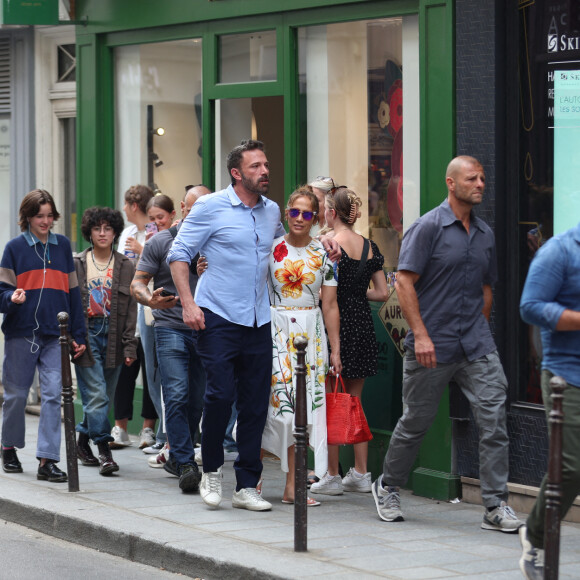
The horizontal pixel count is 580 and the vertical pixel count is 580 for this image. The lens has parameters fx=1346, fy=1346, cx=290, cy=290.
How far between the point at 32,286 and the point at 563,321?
4520mm

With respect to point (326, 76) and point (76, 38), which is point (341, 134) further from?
point (76, 38)

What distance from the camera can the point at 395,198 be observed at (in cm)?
942

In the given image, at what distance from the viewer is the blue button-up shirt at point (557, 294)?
594 cm

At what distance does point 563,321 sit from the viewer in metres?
5.90

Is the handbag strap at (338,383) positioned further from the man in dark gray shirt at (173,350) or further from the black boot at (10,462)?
the black boot at (10,462)

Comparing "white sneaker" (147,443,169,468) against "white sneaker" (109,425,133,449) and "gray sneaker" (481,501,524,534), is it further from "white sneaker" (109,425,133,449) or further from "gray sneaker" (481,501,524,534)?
"gray sneaker" (481,501,524,534)

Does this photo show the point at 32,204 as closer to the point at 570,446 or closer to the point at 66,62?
the point at 66,62

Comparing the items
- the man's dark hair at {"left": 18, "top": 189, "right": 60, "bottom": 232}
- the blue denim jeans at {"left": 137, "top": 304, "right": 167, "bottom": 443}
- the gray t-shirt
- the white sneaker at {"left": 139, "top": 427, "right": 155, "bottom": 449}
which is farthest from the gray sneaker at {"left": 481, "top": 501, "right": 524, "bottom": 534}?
the white sneaker at {"left": 139, "top": 427, "right": 155, "bottom": 449}

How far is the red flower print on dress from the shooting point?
8.26m

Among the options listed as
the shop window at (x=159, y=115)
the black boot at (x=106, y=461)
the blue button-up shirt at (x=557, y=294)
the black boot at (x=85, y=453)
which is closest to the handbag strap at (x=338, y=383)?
the black boot at (x=106, y=461)

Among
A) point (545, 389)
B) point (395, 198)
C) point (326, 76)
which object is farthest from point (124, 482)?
point (545, 389)

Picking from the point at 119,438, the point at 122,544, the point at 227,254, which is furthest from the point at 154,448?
the point at 122,544

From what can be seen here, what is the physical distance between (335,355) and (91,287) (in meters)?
2.23

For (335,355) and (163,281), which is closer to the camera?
(335,355)
